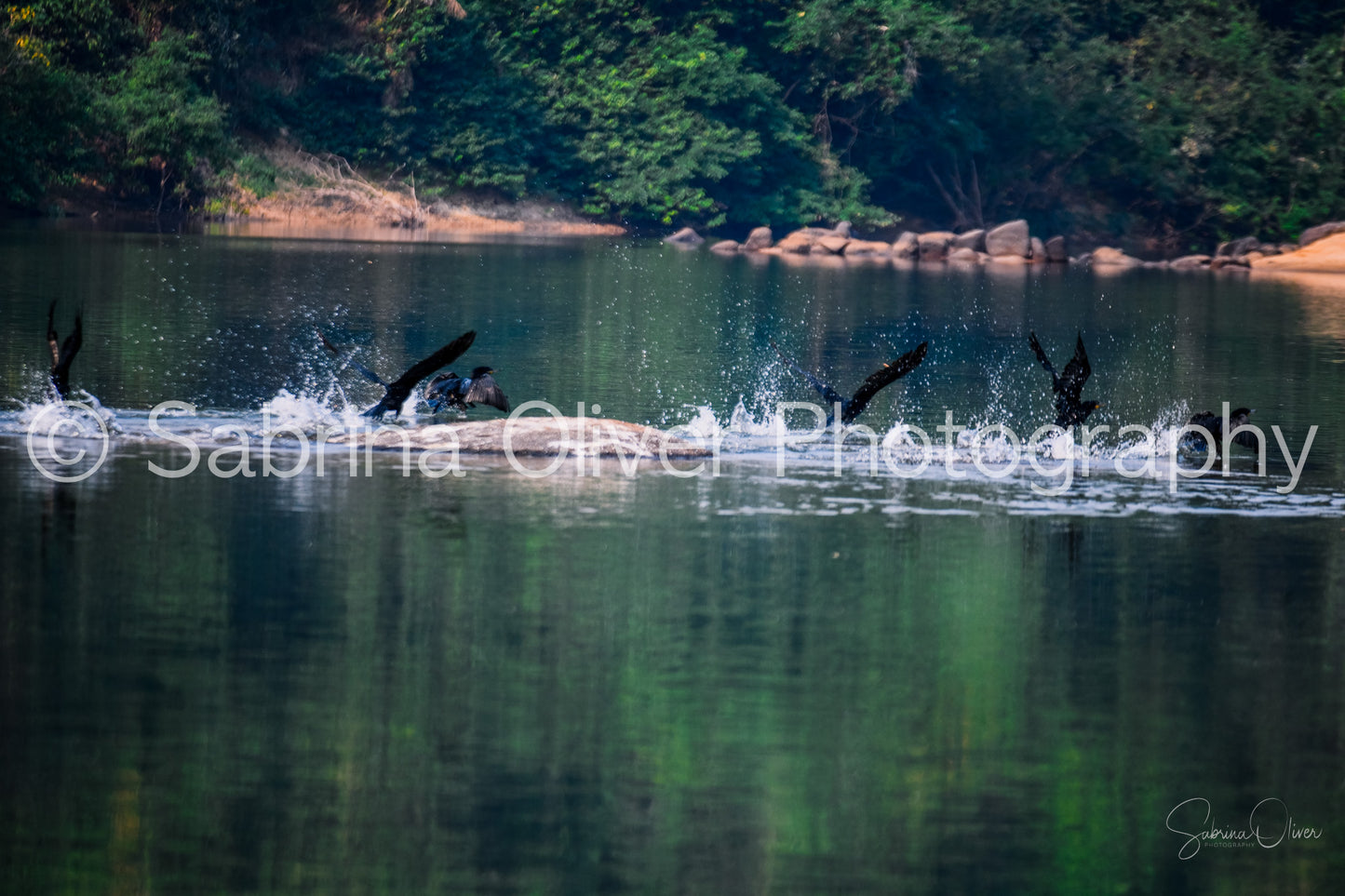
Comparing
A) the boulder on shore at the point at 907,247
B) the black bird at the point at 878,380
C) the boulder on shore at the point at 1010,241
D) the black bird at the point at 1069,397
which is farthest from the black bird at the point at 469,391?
the boulder on shore at the point at 1010,241

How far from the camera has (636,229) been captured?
2712 inches

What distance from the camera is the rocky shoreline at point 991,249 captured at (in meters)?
63.1

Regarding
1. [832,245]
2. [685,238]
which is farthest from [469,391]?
[685,238]

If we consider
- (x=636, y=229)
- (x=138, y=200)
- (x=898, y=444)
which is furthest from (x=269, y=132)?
(x=898, y=444)

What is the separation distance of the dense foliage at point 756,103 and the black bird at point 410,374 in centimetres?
3654

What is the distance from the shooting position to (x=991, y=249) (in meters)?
63.9

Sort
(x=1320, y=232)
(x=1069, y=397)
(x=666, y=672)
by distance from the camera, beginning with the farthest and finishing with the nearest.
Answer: (x=1320, y=232) < (x=1069, y=397) < (x=666, y=672)

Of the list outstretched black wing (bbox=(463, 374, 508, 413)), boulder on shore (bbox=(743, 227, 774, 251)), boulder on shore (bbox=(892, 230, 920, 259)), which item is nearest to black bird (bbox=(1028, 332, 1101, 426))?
outstretched black wing (bbox=(463, 374, 508, 413))

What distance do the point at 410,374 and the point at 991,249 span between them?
48231mm

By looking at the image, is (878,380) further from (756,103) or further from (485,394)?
(756,103)

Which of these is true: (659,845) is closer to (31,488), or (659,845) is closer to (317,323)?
(31,488)

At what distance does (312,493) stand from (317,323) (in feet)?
49.6

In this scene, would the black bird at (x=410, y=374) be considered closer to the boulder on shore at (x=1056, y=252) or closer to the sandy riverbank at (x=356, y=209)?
the sandy riverbank at (x=356, y=209)
